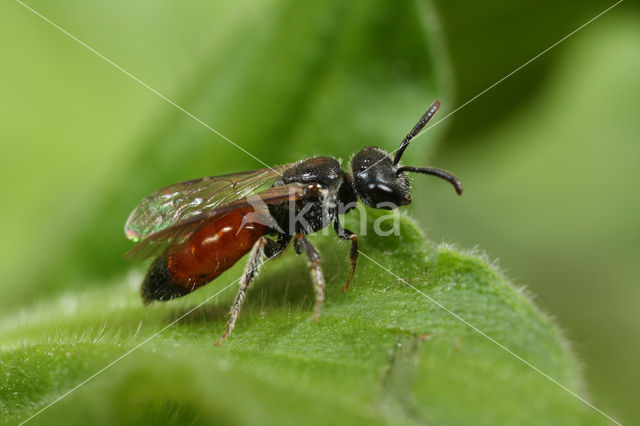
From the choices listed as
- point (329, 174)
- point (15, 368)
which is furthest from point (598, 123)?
point (15, 368)

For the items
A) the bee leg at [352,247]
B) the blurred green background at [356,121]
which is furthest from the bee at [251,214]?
the blurred green background at [356,121]

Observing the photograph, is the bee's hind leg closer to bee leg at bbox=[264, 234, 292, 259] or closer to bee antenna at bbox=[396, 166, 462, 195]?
bee leg at bbox=[264, 234, 292, 259]

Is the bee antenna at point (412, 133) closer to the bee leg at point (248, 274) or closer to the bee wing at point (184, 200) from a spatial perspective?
the bee wing at point (184, 200)

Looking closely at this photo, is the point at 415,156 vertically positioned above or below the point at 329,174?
above

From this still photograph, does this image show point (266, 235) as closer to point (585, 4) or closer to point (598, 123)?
point (585, 4)

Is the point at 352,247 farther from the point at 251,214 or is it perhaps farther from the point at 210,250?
the point at 210,250

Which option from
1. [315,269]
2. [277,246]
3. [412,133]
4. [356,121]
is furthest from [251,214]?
[356,121]

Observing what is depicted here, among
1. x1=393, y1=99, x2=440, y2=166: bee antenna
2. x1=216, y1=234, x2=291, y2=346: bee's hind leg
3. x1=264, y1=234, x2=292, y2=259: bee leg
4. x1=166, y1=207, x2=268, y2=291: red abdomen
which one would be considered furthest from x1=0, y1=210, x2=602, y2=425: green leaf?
x1=393, y1=99, x2=440, y2=166: bee antenna
